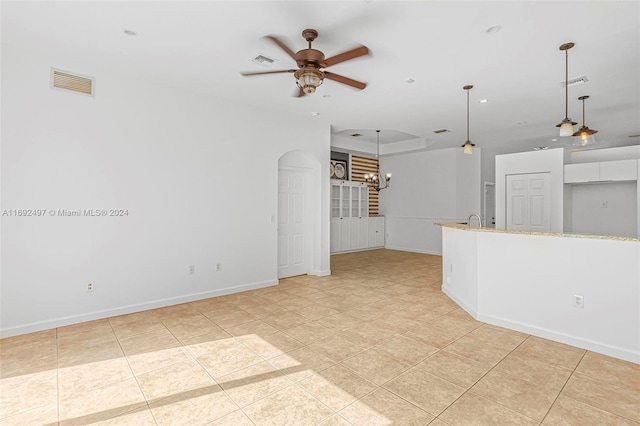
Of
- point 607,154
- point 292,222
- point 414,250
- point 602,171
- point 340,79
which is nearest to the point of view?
point 340,79

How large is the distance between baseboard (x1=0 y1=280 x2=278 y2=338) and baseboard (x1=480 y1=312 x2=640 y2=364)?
11.4ft

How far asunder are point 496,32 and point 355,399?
11.4 feet

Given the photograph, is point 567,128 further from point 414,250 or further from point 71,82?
point 414,250

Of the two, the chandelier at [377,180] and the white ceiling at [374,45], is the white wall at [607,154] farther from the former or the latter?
the chandelier at [377,180]

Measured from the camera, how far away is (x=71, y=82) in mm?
3705

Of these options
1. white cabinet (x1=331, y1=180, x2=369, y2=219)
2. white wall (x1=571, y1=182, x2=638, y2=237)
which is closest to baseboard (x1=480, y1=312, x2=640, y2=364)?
white wall (x1=571, y1=182, x2=638, y2=237)

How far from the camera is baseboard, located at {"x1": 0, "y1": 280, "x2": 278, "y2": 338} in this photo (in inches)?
134

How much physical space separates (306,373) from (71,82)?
4169mm

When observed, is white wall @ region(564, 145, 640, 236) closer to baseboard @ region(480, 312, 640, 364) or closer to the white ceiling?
the white ceiling

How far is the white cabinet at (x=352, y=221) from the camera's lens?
9.09 metres

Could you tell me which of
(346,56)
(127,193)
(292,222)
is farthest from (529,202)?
(127,193)

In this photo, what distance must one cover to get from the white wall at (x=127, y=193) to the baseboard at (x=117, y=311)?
0.5 inches

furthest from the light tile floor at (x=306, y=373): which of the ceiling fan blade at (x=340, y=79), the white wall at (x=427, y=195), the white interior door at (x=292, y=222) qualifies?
the white wall at (x=427, y=195)

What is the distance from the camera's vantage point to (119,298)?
4027 mm
